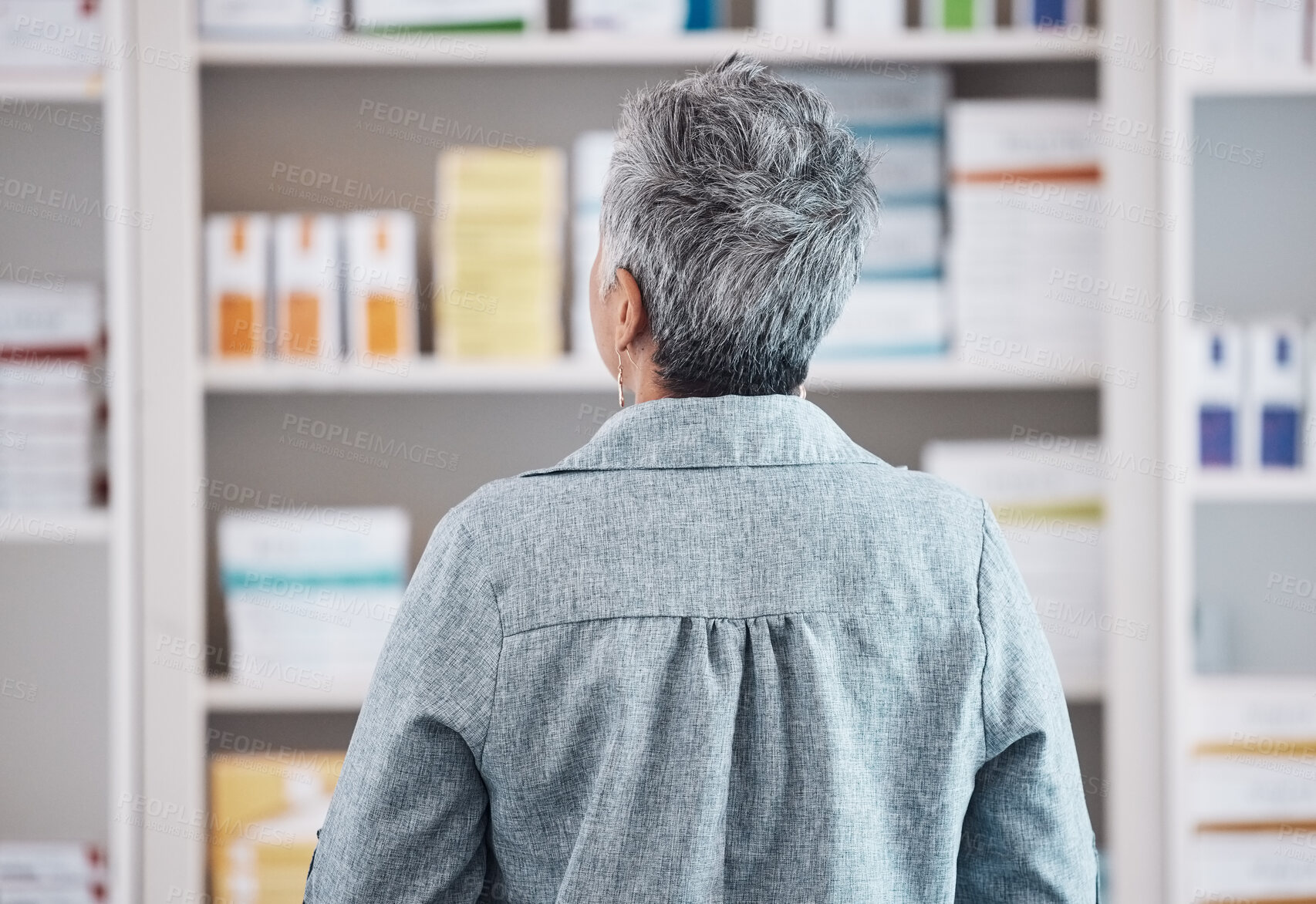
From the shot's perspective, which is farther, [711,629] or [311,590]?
[311,590]

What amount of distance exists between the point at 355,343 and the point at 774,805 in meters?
1.20

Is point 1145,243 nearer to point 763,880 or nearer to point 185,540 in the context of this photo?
point 763,880

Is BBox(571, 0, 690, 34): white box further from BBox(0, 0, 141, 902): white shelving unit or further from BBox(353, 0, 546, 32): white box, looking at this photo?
BBox(0, 0, 141, 902): white shelving unit

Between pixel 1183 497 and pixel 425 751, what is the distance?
4.38 feet

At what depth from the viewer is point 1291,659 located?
1.94m

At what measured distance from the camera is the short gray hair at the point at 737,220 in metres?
0.72

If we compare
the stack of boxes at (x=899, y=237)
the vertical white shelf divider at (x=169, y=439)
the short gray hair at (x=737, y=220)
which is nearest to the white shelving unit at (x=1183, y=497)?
the stack of boxes at (x=899, y=237)

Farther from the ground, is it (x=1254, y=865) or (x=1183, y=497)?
(x=1183, y=497)

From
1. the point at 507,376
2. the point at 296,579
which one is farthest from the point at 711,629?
the point at 296,579

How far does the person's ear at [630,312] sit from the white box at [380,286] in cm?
101

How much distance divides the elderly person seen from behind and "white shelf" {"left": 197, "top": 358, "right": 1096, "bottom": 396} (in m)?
0.96

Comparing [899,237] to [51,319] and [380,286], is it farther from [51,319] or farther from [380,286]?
[51,319]

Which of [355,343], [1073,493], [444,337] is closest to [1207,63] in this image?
[1073,493]

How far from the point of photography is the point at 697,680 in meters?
0.71
